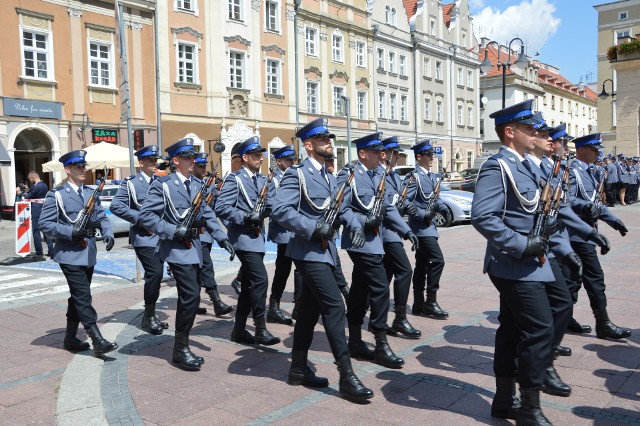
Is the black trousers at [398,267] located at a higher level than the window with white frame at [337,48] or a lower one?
lower

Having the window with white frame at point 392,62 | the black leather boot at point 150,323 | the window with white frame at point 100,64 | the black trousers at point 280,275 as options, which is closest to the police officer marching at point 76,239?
the black leather boot at point 150,323

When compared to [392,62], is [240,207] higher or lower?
lower

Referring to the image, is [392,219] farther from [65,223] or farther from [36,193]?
[36,193]

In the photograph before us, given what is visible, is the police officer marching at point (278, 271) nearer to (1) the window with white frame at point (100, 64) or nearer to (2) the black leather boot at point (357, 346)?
(2) the black leather boot at point (357, 346)

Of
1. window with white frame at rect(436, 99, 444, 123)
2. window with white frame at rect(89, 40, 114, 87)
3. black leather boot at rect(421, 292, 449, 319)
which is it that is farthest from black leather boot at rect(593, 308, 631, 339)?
window with white frame at rect(436, 99, 444, 123)

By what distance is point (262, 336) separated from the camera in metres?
6.17

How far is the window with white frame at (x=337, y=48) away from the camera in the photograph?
37.0 metres

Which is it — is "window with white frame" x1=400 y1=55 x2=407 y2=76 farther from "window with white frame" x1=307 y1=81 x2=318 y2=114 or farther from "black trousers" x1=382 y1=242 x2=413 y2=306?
"black trousers" x1=382 y1=242 x2=413 y2=306

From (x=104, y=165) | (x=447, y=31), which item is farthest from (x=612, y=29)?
(x=104, y=165)

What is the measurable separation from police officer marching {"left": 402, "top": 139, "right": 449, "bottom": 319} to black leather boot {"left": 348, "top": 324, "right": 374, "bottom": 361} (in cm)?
168

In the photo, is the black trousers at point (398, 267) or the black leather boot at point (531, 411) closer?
the black leather boot at point (531, 411)

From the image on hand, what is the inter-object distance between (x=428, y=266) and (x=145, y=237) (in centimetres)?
325

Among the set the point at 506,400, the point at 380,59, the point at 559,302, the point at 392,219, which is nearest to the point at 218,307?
the point at 392,219

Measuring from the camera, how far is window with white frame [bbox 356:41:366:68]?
38812mm
